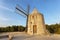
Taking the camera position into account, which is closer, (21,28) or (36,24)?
(36,24)

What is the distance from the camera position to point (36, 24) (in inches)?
907

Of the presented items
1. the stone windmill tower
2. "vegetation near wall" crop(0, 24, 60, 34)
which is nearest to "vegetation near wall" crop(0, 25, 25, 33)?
"vegetation near wall" crop(0, 24, 60, 34)

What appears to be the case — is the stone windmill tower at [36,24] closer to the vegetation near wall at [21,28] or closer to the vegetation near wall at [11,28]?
the vegetation near wall at [21,28]

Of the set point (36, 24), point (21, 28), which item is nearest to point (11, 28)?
point (21, 28)

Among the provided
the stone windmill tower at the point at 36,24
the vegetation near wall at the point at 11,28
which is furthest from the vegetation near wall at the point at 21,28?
the stone windmill tower at the point at 36,24

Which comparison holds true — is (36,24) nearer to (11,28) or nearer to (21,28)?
(21,28)

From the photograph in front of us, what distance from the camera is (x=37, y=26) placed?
22.9 metres

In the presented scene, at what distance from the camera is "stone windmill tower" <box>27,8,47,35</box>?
22.9 m

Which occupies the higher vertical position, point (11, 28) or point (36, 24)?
point (36, 24)

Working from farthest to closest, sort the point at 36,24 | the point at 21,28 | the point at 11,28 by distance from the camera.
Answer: the point at 21,28 < the point at 11,28 < the point at 36,24

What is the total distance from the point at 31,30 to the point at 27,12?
5.57m

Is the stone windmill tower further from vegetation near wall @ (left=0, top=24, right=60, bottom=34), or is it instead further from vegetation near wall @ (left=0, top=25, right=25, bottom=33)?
vegetation near wall @ (left=0, top=25, right=25, bottom=33)

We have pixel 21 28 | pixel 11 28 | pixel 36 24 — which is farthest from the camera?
pixel 21 28

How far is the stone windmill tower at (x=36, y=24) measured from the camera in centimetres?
2286
